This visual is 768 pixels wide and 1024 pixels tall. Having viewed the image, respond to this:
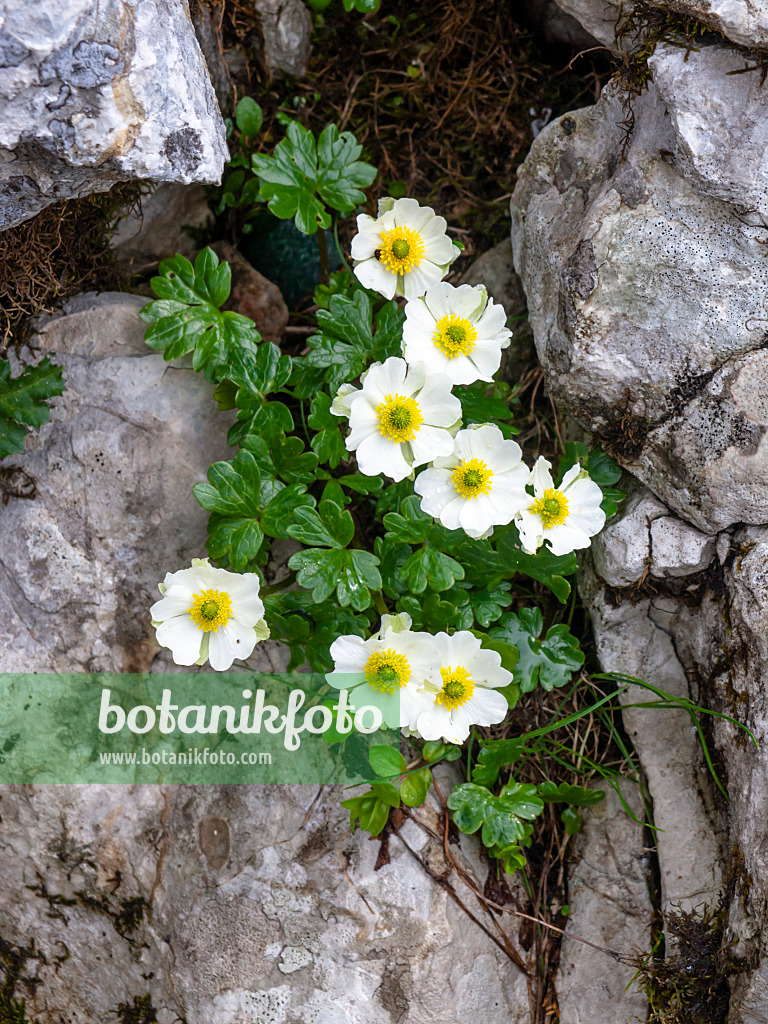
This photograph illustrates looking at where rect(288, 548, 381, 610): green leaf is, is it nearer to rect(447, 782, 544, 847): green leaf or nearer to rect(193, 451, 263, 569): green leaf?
rect(193, 451, 263, 569): green leaf

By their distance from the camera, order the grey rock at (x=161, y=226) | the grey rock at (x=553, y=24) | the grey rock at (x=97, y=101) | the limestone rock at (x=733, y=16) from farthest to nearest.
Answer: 1. the grey rock at (x=161, y=226)
2. the grey rock at (x=553, y=24)
3. the limestone rock at (x=733, y=16)
4. the grey rock at (x=97, y=101)

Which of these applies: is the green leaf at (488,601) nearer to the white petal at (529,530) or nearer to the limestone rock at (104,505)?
the white petal at (529,530)

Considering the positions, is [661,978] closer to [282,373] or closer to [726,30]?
[282,373]

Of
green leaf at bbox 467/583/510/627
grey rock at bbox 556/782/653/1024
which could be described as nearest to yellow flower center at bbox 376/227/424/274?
green leaf at bbox 467/583/510/627

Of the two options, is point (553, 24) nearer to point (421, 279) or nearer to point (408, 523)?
point (421, 279)

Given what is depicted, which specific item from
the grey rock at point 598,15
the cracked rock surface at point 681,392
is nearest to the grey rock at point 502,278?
the cracked rock surface at point 681,392

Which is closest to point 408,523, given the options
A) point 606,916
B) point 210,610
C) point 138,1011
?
point 210,610
